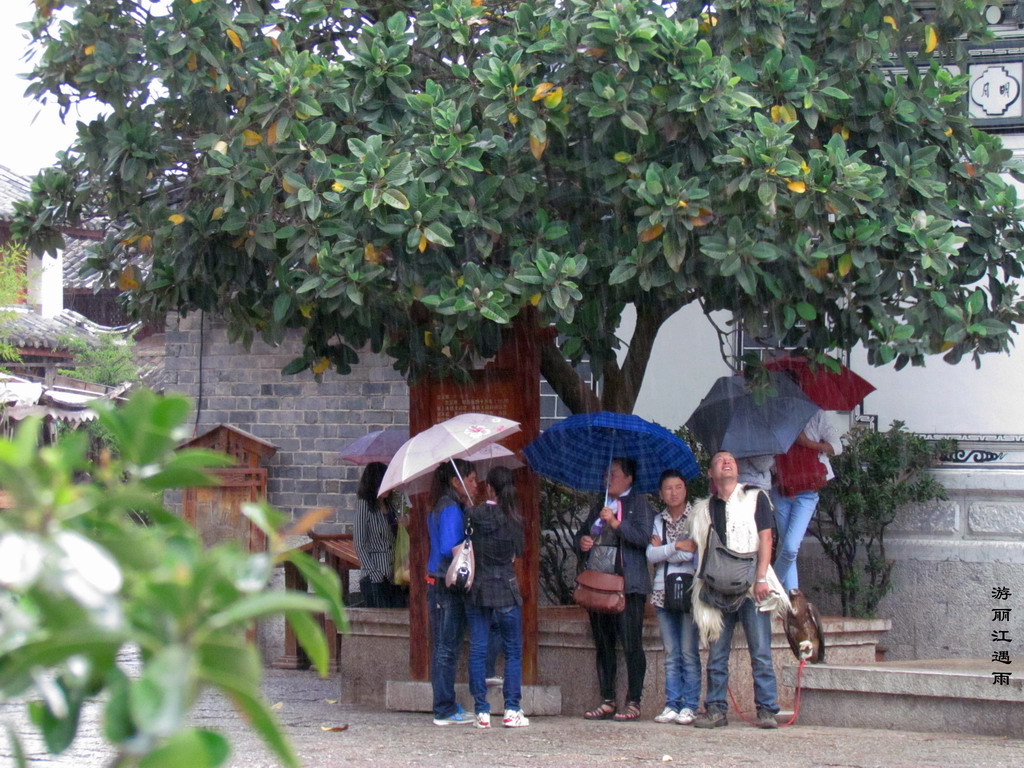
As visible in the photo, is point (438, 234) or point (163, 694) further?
point (438, 234)

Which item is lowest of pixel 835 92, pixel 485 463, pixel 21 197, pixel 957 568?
pixel 957 568

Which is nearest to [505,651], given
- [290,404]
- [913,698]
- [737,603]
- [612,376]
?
[737,603]

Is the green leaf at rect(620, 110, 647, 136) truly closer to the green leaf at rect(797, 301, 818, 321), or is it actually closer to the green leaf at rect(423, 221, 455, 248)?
the green leaf at rect(423, 221, 455, 248)

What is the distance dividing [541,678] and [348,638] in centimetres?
142

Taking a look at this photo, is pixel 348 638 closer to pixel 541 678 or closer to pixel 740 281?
pixel 541 678

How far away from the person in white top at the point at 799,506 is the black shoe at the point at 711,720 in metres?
1.28

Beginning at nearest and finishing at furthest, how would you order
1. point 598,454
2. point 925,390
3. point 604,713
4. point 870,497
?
1. point 604,713
2. point 598,454
3. point 870,497
4. point 925,390

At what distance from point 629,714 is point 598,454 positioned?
5.43ft

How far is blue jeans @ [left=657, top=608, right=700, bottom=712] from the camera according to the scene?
811 cm

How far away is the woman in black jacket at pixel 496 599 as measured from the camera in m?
8.13

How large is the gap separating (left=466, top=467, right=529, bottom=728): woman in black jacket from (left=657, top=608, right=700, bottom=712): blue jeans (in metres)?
0.91

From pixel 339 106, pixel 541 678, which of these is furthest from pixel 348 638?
pixel 339 106

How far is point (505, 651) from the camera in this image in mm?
8203

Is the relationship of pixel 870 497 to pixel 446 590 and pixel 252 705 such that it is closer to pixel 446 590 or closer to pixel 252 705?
pixel 446 590
